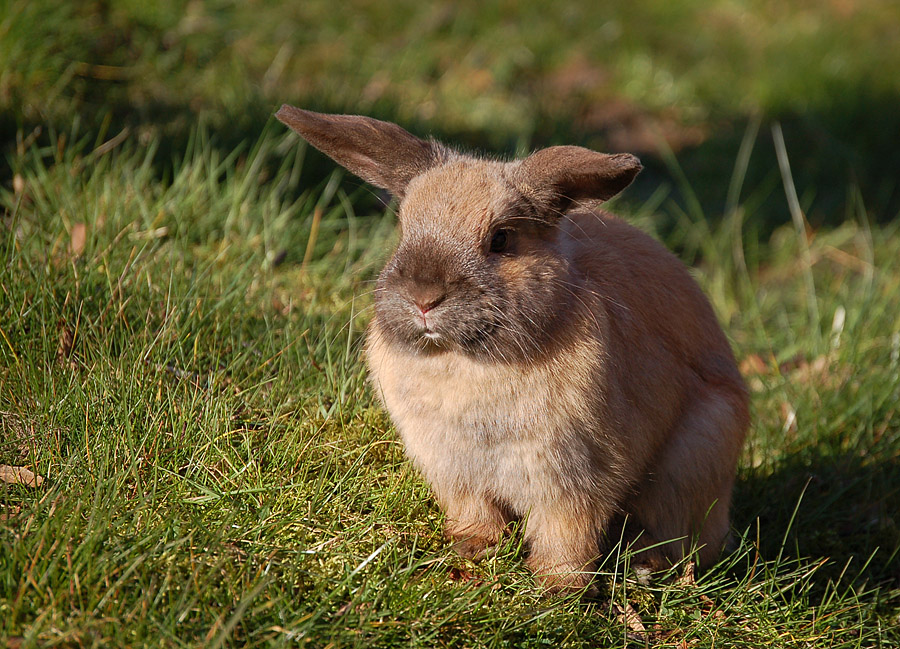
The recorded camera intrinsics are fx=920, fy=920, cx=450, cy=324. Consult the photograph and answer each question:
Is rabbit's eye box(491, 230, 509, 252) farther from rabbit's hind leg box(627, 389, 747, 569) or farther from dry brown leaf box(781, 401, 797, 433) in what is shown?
dry brown leaf box(781, 401, 797, 433)

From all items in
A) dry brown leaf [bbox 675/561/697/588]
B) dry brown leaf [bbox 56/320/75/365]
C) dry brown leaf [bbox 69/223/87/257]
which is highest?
dry brown leaf [bbox 69/223/87/257]

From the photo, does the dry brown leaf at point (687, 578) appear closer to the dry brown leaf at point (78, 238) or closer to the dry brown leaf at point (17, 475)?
the dry brown leaf at point (17, 475)

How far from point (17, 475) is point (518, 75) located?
5.88 meters

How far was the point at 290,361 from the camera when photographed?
3418mm

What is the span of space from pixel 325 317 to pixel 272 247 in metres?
0.60

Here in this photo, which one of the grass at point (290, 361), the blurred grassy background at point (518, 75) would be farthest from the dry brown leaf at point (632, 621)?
the blurred grassy background at point (518, 75)

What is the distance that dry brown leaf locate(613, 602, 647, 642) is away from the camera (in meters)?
2.84

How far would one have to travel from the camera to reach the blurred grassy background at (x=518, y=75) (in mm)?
5273

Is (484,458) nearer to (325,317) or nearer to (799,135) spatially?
(325,317)

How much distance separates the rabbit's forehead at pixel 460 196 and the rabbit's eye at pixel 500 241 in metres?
0.05

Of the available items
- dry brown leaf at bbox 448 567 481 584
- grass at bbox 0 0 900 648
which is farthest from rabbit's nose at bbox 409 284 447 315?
dry brown leaf at bbox 448 567 481 584

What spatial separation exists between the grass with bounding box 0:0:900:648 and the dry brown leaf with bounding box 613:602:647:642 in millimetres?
16

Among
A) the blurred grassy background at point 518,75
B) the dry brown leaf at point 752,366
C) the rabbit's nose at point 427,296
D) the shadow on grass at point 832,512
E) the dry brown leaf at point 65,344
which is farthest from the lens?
the blurred grassy background at point 518,75

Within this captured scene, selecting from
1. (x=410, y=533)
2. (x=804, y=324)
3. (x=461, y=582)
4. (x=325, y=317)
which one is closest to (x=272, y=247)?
(x=325, y=317)
